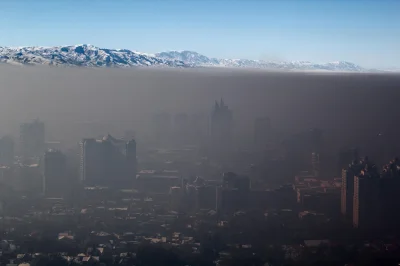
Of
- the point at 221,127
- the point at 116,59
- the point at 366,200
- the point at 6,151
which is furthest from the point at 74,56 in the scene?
the point at 366,200

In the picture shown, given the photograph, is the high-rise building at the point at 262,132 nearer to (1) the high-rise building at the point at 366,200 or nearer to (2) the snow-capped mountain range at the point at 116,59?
(1) the high-rise building at the point at 366,200

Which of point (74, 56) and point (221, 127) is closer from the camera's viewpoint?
point (221, 127)

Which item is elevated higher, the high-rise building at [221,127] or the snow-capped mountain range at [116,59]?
the snow-capped mountain range at [116,59]

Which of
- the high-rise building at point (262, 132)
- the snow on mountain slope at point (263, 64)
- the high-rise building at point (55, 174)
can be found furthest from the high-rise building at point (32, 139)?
the snow on mountain slope at point (263, 64)

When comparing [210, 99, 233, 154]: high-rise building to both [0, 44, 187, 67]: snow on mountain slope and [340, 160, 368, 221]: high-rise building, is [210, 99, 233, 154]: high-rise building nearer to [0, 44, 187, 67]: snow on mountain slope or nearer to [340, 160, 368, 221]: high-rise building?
[340, 160, 368, 221]: high-rise building

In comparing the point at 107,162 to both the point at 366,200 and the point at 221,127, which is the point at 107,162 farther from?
the point at 366,200
